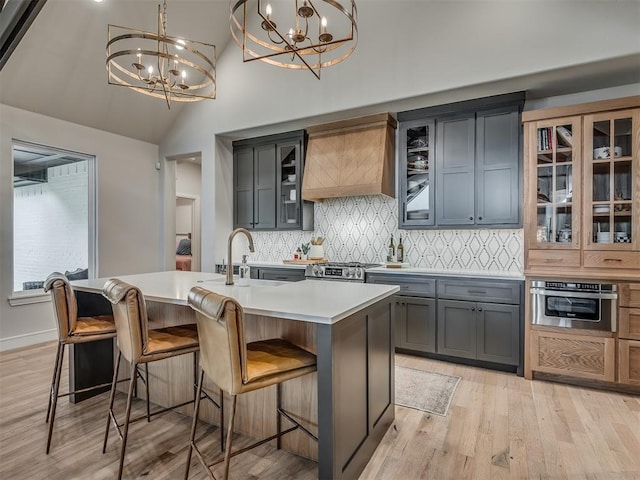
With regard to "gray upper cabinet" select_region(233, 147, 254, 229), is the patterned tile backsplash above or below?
below

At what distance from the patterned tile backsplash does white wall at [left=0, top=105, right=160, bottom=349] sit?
1.93m

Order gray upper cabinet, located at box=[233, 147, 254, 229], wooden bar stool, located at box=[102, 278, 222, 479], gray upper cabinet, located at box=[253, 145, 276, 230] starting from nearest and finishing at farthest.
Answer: wooden bar stool, located at box=[102, 278, 222, 479], gray upper cabinet, located at box=[253, 145, 276, 230], gray upper cabinet, located at box=[233, 147, 254, 229]

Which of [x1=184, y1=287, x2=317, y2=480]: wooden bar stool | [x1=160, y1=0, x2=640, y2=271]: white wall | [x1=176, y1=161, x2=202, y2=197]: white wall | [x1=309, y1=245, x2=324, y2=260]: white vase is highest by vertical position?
[x1=160, y1=0, x2=640, y2=271]: white wall

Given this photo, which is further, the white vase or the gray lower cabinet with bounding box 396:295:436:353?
the white vase

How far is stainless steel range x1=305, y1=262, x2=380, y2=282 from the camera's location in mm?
4145

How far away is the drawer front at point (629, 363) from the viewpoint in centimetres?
293

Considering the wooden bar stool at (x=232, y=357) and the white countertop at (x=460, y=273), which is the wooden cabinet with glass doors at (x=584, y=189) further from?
the wooden bar stool at (x=232, y=357)

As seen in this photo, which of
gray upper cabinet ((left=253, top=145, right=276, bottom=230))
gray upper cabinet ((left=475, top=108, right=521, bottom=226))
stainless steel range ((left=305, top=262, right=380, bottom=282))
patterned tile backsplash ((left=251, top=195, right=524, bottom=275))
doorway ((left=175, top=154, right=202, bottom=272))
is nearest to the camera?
gray upper cabinet ((left=475, top=108, right=521, bottom=226))

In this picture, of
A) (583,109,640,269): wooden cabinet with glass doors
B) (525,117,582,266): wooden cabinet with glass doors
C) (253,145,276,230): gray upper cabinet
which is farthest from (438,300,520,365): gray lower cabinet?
(253,145,276,230): gray upper cabinet

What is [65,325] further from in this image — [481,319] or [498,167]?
→ [498,167]

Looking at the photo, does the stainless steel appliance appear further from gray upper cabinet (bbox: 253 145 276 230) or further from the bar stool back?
gray upper cabinet (bbox: 253 145 276 230)

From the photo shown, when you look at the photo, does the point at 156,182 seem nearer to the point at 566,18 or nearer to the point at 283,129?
the point at 283,129

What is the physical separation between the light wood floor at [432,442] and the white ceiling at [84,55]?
128 inches

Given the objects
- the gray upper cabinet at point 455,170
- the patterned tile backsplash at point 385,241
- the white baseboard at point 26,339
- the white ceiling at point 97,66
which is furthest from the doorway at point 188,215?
the gray upper cabinet at point 455,170
